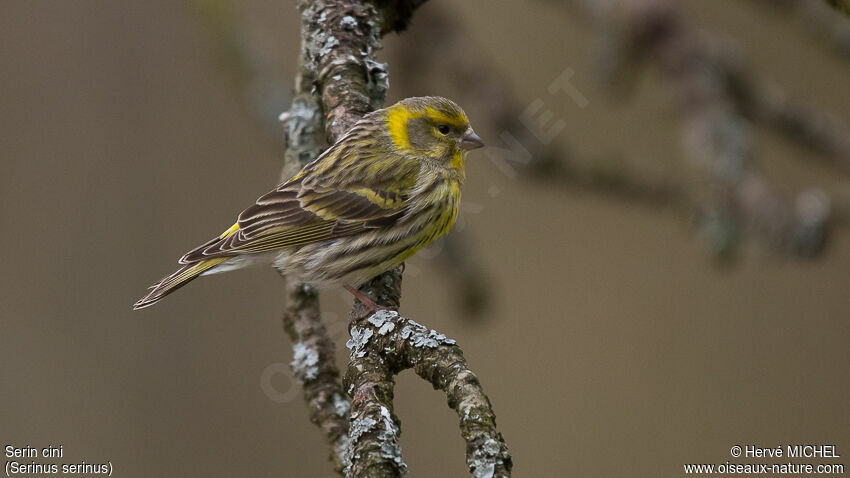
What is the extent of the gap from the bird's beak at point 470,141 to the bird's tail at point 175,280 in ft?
4.39

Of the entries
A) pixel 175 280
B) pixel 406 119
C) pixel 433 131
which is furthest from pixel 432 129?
pixel 175 280

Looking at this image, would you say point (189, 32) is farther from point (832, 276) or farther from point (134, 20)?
point (832, 276)

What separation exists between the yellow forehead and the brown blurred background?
4.56 ft

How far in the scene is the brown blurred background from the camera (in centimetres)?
596

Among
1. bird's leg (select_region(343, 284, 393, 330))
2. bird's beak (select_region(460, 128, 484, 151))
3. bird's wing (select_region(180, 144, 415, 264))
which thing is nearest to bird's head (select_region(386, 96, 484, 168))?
bird's beak (select_region(460, 128, 484, 151))

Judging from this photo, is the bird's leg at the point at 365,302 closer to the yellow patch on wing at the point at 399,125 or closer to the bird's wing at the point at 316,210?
the bird's wing at the point at 316,210

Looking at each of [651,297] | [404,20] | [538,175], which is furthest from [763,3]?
[651,297]

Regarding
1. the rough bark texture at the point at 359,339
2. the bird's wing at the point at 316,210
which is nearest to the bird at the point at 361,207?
the bird's wing at the point at 316,210

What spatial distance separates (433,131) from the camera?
450 centimetres

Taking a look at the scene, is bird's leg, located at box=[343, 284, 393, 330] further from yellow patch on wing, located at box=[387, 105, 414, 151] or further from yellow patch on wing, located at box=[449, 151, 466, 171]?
yellow patch on wing, located at box=[449, 151, 466, 171]

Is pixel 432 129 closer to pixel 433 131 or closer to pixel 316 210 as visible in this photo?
pixel 433 131

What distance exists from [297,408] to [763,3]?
12.9 feet

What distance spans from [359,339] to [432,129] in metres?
2.00

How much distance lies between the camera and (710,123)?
3.92m
